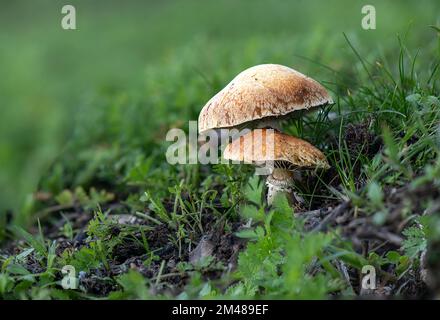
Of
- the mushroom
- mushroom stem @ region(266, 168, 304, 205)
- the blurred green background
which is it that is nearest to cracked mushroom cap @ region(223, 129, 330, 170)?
the mushroom

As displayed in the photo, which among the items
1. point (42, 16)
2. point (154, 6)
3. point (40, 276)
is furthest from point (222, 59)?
point (42, 16)

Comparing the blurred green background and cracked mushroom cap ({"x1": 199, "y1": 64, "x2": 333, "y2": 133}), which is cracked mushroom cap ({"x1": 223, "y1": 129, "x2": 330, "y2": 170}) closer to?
cracked mushroom cap ({"x1": 199, "y1": 64, "x2": 333, "y2": 133})

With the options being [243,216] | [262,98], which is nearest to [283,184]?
[243,216]

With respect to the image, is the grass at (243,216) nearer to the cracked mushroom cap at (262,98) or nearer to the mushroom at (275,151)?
the mushroom at (275,151)

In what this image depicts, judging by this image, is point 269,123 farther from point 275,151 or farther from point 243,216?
point 243,216

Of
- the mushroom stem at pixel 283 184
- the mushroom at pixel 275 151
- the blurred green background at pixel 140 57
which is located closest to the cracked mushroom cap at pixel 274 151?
the mushroom at pixel 275 151
